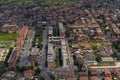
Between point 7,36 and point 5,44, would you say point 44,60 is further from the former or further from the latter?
point 7,36

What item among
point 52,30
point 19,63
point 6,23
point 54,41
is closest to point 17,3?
point 6,23

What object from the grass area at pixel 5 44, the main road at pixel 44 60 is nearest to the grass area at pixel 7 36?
the grass area at pixel 5 44

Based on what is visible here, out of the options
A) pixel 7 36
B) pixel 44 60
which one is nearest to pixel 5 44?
pixel 7 36

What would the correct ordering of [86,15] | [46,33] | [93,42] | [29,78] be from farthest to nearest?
[86,15], [46,33], [93,42], [29,78]

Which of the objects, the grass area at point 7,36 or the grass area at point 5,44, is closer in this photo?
the grass area at point 5,44

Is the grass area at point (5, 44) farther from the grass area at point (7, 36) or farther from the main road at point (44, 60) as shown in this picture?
the main road at point (44, 60)

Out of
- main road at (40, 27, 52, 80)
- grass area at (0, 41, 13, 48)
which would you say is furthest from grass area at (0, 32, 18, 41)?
main road at (40, 27, 52, 80)

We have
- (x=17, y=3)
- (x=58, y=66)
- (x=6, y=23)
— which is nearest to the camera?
(x=58, y=66)

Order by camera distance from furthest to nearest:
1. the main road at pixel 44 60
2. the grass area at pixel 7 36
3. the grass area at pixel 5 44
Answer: the grass area at pixel 7 36 < the grass area at pixel 5 44 < the main road at pixel 44 60

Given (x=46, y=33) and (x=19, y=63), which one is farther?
(x=46, y=33)

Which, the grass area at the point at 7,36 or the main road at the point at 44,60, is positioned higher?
the grass area at the point at 7,36

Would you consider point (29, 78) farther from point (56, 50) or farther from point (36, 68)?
point (56, 50)
